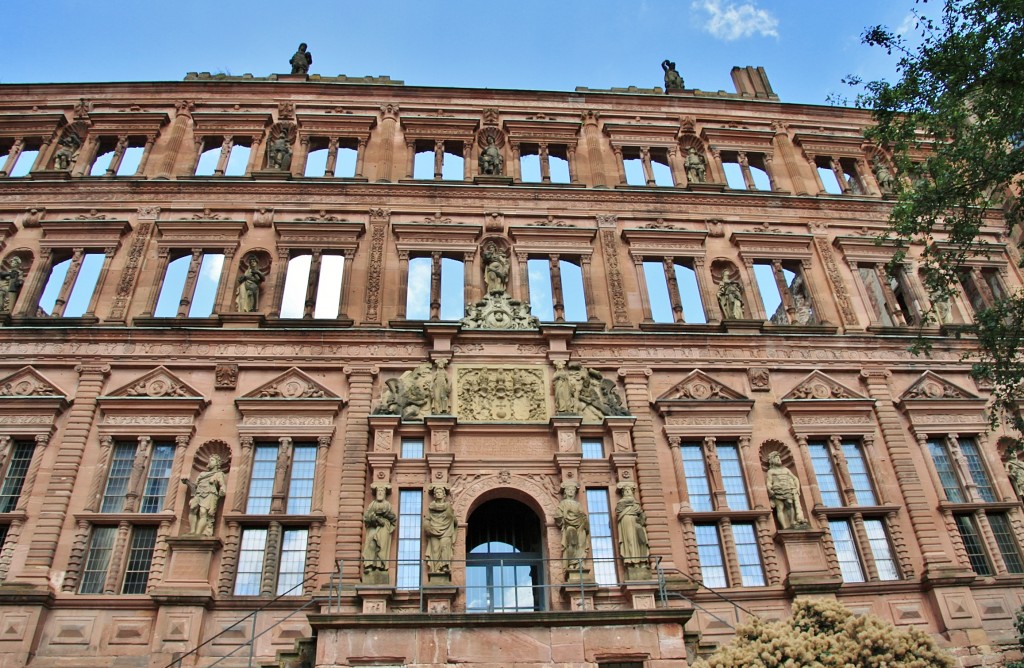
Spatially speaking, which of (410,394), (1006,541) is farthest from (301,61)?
(1006,541)

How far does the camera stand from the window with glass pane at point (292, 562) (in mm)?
17953

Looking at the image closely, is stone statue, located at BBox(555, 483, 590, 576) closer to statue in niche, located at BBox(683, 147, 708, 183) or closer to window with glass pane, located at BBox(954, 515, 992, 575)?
window with glass pane, located at BBox(954, 515, 992, 575)

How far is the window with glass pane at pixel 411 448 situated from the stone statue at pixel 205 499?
A: 14.8 ft

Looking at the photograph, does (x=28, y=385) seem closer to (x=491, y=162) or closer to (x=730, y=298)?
(x=491, y=162)

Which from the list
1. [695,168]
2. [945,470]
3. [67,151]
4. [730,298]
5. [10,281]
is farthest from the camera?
[695,168]

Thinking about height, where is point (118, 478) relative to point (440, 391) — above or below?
below

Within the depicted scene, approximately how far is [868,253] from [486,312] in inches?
524

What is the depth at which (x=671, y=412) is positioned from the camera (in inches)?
822

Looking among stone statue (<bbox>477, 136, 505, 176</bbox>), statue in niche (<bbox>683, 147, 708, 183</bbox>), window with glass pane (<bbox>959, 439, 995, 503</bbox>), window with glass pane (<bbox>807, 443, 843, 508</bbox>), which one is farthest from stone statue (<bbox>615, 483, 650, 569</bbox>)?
statue in niche (<bbox>683, 147, 708, 183</bbox>)

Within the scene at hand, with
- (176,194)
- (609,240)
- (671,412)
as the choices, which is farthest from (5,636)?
(609,240)

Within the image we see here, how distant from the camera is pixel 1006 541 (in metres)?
20.2

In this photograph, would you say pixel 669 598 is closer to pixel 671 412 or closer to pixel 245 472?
pixel 671 412

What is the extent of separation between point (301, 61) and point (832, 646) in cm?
2647

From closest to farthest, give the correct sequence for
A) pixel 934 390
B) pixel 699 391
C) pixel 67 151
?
pixel 699 391, pixel 934 390, pixel 67 151
